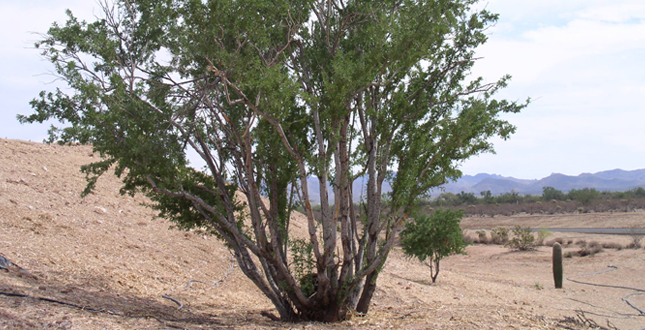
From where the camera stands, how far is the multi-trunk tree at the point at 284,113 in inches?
254

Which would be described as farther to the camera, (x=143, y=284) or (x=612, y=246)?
(x=612, y=246)

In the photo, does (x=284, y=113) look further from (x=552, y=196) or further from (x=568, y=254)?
(x=552, y=196)

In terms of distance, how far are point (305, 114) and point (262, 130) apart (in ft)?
2.87

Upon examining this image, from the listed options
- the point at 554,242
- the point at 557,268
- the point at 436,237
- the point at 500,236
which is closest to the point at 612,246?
the point at 554,242

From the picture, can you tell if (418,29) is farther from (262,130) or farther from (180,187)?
(180,187)

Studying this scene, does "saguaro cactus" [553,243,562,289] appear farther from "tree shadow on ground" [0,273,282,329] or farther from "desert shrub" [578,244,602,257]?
"tree shadow on ground" [0,273,282,329]

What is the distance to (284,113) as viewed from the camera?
6629 mm

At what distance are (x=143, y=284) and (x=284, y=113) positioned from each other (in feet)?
15.5

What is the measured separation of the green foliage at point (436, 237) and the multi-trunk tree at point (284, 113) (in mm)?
7955

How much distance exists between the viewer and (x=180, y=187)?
6734 millimetres

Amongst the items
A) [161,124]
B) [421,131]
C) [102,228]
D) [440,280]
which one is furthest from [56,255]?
[440,280]

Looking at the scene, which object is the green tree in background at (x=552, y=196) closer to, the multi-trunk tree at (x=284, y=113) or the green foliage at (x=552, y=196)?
the green foliage at (x=552, y=196)

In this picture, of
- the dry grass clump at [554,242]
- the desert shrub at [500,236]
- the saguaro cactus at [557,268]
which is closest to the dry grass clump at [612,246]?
the dry grass clump at [554,242]

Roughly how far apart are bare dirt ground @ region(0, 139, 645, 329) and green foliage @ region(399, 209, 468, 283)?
900mm
